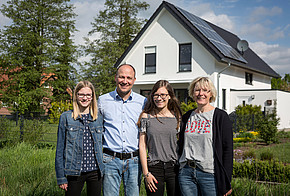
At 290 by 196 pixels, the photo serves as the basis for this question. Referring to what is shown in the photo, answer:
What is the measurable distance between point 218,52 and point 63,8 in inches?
763

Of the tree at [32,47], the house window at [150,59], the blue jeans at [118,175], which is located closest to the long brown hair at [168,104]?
the blue jeans at [118,175]

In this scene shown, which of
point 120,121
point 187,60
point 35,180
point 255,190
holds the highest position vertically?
point 187,60

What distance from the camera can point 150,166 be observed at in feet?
11.3

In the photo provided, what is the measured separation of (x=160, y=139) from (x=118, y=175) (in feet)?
2.25

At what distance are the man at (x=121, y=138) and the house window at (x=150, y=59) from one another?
17.4 metres

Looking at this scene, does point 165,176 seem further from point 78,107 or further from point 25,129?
point 25,129

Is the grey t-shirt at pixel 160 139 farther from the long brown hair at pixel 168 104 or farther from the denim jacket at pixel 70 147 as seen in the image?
the denim jacket at pixel 70 147

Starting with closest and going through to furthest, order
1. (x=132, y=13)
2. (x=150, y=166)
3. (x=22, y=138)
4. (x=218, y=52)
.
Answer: (x=150, y=166) → (x=22, y=138) → (x=218, y=52) → (x=132, y=13)

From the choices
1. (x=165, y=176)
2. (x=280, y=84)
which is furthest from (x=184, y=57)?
(x=280, y=84)

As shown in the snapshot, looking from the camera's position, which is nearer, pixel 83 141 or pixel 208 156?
pixel 208 156

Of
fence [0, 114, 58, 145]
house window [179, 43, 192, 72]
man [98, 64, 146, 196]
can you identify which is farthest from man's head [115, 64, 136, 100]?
house window [179, 43, 192, 72]

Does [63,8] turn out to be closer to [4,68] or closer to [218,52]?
[4,68]

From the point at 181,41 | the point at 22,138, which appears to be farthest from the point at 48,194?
the point at 181,41

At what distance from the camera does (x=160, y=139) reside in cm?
345
